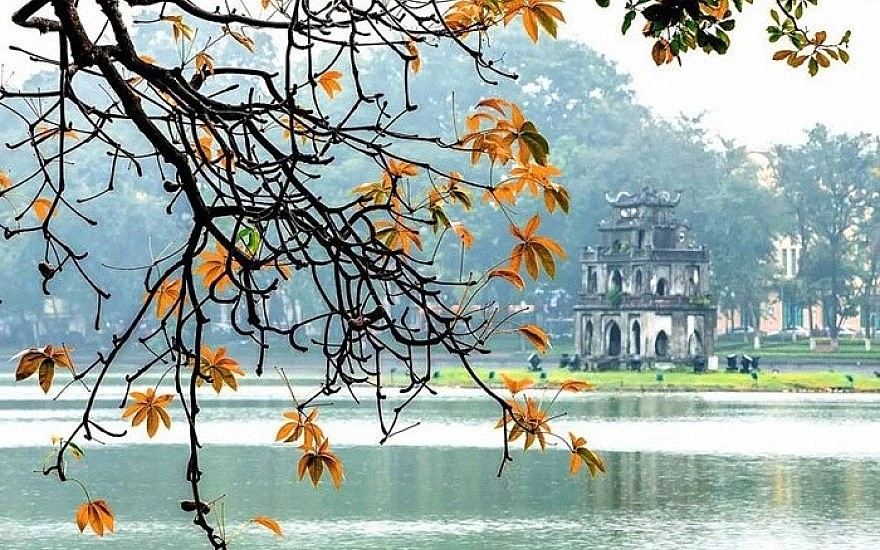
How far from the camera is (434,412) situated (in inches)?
1163

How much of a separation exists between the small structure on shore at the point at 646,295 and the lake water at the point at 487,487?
448 inches

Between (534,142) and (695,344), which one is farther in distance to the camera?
(695,344)

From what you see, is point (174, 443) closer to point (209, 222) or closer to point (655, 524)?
point (655, 524)

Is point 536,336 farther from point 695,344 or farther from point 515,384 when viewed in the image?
point 695,344

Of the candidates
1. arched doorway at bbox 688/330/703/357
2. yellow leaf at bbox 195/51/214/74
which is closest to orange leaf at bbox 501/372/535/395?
yellow leaf at bbox 195/51/214/74

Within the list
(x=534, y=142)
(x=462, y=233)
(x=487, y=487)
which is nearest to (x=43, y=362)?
(x=462, y=233)

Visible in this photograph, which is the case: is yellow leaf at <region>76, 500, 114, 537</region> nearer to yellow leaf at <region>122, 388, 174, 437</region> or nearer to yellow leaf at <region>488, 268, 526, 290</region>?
yellow leaf at <region>122, 388, 174, 437</region>

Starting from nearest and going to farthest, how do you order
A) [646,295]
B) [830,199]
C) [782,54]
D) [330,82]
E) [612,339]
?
[330,82] → [782,54] → [646,295] → [612,339] → [830,199]

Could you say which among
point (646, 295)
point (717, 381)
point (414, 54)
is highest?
point (646, 295)

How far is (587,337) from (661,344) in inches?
66.2

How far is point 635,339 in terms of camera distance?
131 ft

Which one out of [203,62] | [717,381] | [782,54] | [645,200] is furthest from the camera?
[645,200]

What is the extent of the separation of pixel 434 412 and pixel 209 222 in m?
27.1

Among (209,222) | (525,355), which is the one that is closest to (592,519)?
(209,222)
